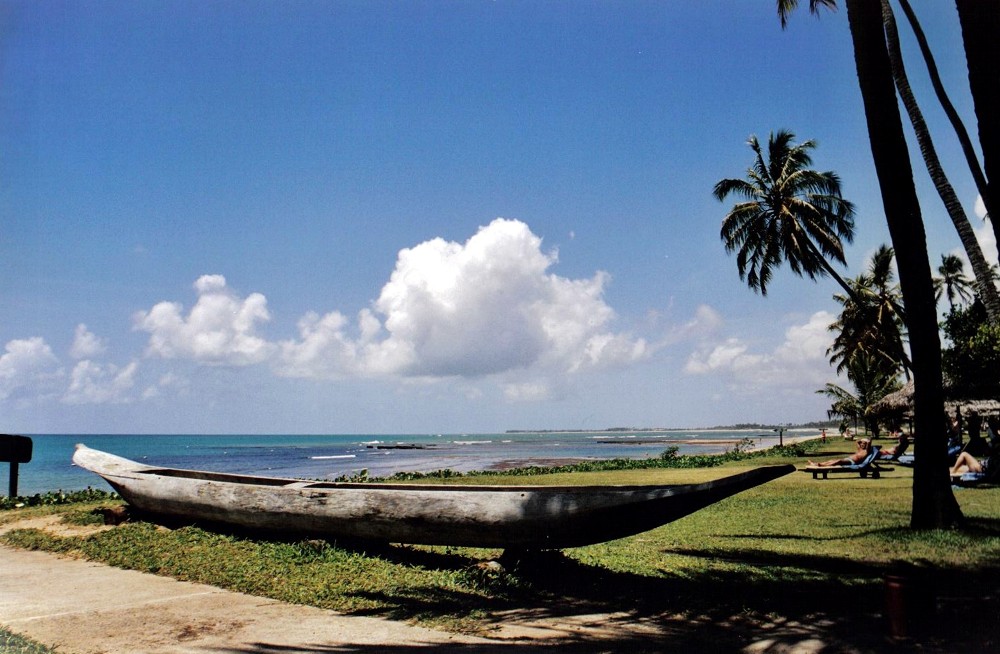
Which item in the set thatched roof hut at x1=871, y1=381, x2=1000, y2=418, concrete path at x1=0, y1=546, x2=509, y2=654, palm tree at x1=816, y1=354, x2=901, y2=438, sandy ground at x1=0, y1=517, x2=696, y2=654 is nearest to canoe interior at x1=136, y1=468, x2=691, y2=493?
sandy ground at x1=0, y1=517, x2=696, y2=654

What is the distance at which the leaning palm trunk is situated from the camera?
37.8 feet

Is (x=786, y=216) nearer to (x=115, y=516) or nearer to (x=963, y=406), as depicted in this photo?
(x=963, y=406)

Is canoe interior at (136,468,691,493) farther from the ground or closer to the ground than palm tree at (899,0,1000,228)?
closer to the ground

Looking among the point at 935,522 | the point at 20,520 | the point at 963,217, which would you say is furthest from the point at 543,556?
the point at 963,217

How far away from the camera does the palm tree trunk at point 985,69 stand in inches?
204

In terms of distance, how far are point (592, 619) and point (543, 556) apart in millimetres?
1333

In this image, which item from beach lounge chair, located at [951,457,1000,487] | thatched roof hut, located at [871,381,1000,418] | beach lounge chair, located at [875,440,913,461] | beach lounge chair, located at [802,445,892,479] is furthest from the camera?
thatched roof hut, located at [871,381,1000,418]

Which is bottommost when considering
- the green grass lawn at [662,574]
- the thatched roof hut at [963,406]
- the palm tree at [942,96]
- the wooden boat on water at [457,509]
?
the green grass lawn at [662,574]

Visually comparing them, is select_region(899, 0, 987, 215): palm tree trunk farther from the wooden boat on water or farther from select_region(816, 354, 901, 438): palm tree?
select_region(816, 354, 901, 438): palm tree

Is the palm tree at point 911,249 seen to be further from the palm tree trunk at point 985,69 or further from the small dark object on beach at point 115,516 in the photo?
the small dark object on beach at point 115,516

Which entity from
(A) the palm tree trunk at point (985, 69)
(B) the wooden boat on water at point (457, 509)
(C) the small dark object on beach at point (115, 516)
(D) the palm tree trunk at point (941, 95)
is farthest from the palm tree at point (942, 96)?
(C) the small dark object on beach at point (115, 516)

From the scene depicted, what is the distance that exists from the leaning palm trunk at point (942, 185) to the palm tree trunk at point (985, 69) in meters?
7.30

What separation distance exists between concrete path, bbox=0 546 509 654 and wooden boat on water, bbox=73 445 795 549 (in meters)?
1.34

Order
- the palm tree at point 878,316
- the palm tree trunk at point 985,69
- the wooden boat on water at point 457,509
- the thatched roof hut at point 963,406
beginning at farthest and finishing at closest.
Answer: the palm tree at point 878,316 < the thatched roof hut at point 963,406 < the wooden boat on water at point 457,509 < the palm tree trunk at point 985,69
